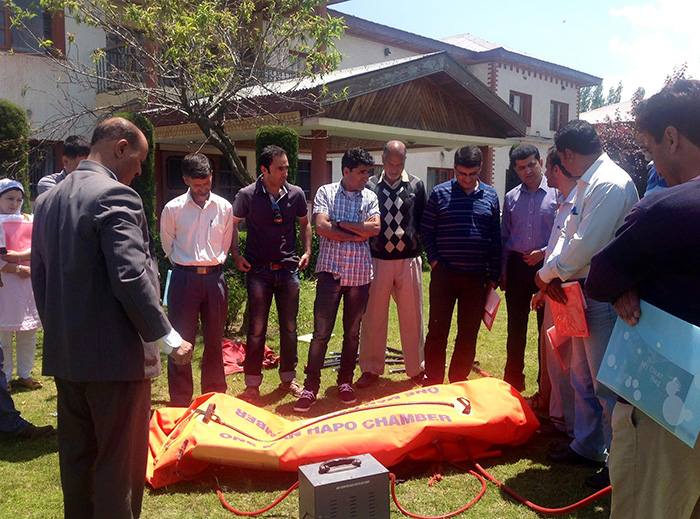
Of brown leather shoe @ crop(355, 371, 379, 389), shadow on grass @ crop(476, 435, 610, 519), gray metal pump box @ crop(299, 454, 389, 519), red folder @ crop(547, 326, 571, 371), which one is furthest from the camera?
brown leather shoe @ crop(355, 371, 379, 389)

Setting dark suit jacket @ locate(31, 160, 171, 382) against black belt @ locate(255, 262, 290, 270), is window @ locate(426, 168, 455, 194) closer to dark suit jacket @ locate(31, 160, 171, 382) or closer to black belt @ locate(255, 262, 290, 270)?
black belt @ locate(255, 262, 290, 270)

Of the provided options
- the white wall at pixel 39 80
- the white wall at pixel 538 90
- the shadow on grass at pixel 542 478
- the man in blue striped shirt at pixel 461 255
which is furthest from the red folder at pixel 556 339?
the white wall at pixel 538 90

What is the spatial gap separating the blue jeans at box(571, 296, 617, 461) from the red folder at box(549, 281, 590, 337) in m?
0.07

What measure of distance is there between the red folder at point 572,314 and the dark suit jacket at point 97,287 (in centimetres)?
235

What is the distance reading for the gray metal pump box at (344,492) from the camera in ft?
9.07

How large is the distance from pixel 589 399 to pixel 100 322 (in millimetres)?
3007

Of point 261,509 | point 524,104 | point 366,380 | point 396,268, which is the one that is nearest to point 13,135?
point 396,268

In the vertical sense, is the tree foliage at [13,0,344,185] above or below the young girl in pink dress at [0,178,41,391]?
above

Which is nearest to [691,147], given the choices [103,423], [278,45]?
[103,423]

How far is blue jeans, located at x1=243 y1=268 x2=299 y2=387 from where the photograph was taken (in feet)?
17.3

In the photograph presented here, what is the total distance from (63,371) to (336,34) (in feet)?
17.8

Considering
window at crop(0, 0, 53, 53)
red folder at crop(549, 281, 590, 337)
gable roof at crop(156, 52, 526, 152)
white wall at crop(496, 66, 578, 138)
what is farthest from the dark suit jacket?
white wall at crop(496, 66, 578, 138)

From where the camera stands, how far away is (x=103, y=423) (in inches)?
104

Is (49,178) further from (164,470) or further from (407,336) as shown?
(407,336)
